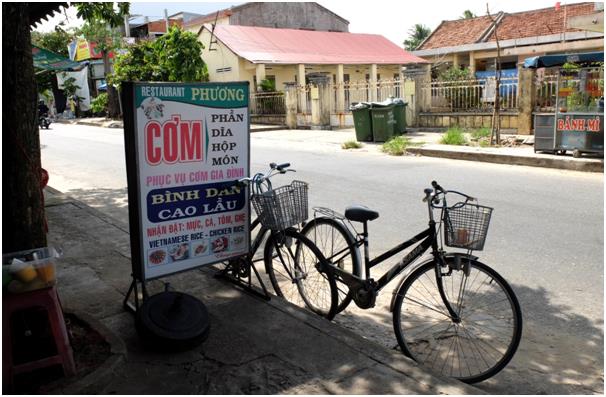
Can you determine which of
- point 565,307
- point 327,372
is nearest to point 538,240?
point 565,307

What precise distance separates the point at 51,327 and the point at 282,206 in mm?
1702

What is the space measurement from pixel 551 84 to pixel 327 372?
46.8ft

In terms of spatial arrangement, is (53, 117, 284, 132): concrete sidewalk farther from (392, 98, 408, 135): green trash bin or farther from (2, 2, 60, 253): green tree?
(2, 2, 60, 253): green tree

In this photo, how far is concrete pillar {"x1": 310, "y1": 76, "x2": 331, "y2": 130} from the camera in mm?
22375

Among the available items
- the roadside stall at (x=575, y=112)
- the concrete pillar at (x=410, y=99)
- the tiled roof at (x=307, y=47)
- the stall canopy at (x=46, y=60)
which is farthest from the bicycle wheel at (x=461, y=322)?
the tiled roof at (x=307, y=47)

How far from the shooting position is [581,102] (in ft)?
39.0

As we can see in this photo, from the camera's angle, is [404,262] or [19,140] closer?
[19,140]

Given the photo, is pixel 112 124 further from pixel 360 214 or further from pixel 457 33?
pixel 360 214

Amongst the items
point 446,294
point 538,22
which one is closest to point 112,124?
point 538,22

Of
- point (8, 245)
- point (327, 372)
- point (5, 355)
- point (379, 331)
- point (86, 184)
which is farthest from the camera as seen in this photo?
point (86, 184)

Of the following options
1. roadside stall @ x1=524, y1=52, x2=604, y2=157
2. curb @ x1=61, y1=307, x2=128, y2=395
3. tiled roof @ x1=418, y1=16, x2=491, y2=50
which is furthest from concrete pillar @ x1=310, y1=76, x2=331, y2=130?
curb @ x1=61, y1=307, x2=128, y2=395

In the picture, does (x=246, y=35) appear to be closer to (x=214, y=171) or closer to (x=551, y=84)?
(x=551, y=84)

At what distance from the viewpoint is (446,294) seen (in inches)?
144

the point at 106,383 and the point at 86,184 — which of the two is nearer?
the point at 106,383
